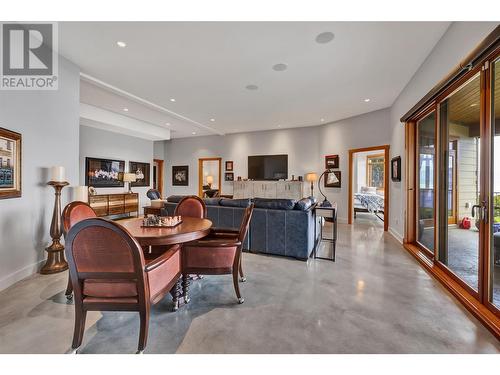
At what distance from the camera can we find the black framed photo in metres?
4.59

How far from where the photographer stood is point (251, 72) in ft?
12.1

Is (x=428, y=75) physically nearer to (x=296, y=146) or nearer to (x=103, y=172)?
(x=296, y=146)

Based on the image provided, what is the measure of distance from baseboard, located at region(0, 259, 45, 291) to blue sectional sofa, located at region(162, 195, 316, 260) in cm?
267

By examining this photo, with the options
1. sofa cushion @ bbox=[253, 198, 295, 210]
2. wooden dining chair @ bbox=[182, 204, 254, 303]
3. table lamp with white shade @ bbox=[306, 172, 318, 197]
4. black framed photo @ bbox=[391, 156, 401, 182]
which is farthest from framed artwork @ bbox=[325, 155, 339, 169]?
wooden dining chair @ bbox=[182, 204, 254, 303]

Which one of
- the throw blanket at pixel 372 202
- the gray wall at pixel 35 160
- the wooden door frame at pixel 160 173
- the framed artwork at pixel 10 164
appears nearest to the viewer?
the framed artwork at pixel 10 164

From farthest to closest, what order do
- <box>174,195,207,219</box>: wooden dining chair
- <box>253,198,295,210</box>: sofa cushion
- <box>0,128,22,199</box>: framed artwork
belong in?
<box>253,198,295,210</box>: sofa cushion, <box>174,195,207,219</box>: wooden dining chair, <box>0,128,22,199</box>: framed artwork

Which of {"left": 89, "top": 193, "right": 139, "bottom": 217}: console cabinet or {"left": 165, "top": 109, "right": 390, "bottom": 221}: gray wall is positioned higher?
{"left": 165, "top": 109, "right": 390, "bottom": 221}: gray wall

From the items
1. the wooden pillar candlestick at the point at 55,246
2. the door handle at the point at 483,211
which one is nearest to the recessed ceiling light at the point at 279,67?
the door handle at the point at 483,211

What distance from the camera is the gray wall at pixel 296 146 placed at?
5.97 m

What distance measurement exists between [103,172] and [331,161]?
6813mm

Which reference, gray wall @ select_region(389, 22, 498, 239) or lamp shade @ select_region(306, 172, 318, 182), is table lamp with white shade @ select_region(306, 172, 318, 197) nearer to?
lamp shade @ select_region(306, 172, 318, 182)

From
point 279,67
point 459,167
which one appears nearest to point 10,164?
point 279,67

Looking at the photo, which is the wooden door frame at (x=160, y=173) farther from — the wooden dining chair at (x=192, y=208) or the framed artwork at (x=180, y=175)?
the wooden dining chair at (x=192, y=208)
